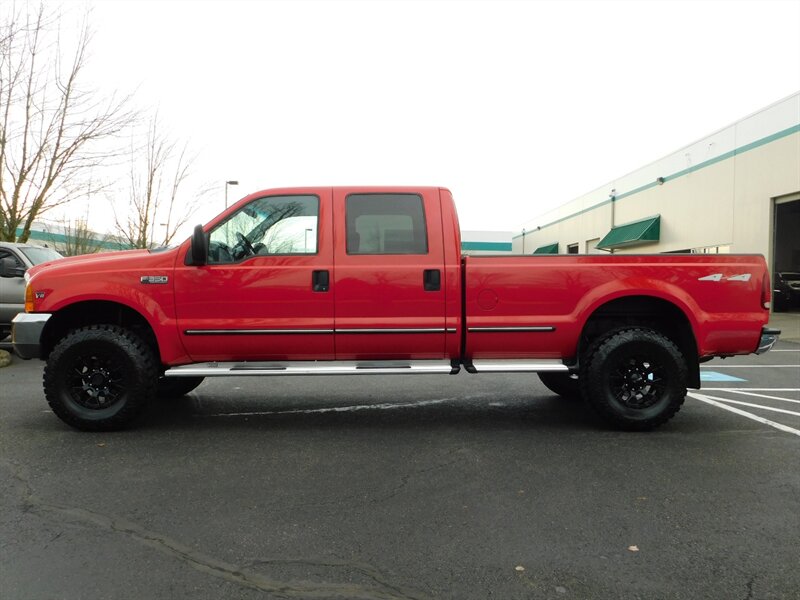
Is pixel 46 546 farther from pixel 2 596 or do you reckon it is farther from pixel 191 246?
pixel 191 246

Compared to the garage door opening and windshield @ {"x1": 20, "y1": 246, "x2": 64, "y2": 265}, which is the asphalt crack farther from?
the garage door opening

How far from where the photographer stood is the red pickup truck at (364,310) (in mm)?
4906

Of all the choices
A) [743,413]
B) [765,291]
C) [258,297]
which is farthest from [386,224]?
[743,413]

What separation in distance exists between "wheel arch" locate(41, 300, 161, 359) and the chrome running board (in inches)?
21.0

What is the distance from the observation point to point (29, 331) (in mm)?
4879

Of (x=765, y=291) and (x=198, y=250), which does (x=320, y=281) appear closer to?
(x=198, y=250)

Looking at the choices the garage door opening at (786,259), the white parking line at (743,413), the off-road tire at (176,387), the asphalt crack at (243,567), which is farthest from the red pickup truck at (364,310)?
the garage door opening at (786,259)

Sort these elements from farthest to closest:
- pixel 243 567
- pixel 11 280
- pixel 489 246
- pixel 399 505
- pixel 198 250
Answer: pixel 489 246, pixel 11 280, pixel 198 250, pixel 399 505, pixel 243 567

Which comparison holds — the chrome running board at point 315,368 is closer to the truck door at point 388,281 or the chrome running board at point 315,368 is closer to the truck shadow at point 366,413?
the truck door at point 388,281

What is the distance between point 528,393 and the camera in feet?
22.3

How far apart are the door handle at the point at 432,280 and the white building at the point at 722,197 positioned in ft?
50.5

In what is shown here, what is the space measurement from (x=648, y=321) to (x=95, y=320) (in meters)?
5.18

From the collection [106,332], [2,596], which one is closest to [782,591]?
[2,596]

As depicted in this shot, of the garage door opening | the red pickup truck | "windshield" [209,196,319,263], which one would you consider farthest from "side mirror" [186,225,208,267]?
the garage door opening
